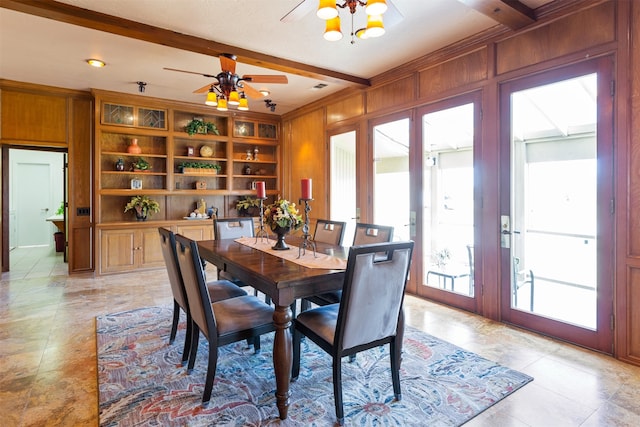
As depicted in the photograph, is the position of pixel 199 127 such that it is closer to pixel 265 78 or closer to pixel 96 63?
pixel 96 63

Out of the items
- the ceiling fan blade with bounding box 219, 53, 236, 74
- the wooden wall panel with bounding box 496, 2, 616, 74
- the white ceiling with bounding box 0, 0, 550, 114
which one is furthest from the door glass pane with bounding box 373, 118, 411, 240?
the ceiling fan blade with bounding box 219, 53, 236, 74

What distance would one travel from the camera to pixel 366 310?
1.87 metres

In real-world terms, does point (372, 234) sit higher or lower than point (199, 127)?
lower

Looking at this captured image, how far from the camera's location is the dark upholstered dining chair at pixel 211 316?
77.4 inches

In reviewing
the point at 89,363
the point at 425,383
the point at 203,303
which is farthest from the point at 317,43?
the point at 89,363

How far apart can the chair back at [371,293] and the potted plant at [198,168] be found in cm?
491

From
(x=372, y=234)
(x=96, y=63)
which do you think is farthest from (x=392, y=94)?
(x=96, y=63)

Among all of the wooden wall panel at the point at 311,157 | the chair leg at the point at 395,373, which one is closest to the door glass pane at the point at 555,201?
the chair leg at the point at 395,373

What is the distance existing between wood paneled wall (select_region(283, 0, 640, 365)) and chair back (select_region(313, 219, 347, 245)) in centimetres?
140

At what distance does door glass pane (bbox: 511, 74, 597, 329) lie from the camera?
2717 millimetres

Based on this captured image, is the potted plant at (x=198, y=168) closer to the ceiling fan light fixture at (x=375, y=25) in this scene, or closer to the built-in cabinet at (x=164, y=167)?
the built-in cabinet at (x=164, y=167)

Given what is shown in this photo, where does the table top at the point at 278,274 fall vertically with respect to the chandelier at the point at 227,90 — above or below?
below

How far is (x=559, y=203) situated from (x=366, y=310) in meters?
2.15

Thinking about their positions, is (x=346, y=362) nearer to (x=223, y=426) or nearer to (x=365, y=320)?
(x=365, y=320)
